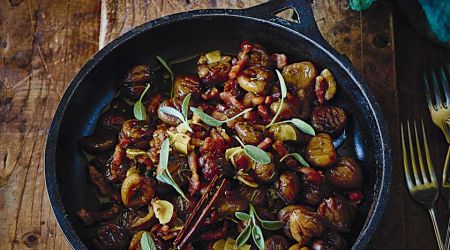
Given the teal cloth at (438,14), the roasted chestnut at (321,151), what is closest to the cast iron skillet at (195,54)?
the roasted chestnut at (321,151)

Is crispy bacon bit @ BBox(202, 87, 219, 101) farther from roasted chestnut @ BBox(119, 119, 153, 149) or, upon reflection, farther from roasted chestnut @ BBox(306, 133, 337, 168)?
roasted chestnut @ BBox(306, 133, 337, 168)

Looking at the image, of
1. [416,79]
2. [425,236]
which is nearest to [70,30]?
[416,79]

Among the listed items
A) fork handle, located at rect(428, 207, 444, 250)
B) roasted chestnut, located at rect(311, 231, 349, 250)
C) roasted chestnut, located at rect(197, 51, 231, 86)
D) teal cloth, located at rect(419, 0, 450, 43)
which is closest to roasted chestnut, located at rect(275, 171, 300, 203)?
roasted chestnut, located at rect(311, 231, 349, 250)

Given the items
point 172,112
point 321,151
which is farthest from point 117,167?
point 321,151

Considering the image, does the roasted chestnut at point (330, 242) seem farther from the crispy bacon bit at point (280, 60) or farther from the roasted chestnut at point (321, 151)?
the crispy bacon bit at point (280, 60)

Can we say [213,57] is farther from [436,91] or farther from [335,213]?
[436,91]

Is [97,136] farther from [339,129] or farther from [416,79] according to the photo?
[416,79]
